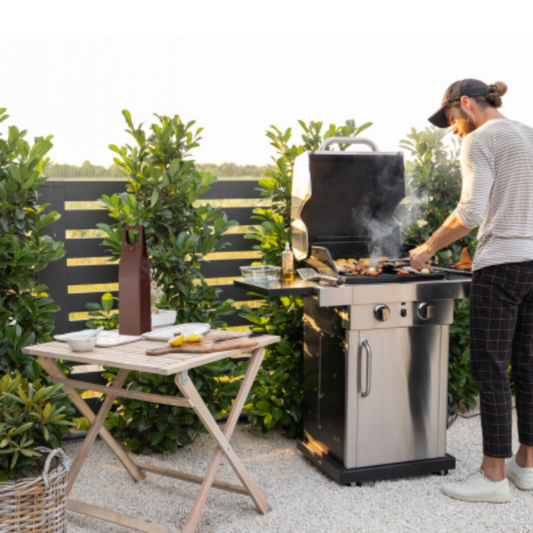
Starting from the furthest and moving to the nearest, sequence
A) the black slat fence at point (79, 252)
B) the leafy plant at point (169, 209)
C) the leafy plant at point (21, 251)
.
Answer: the black slat fence at point (79, 252)
the leafy plant at point (169, 209)
the leafy plant at point (21, 251)

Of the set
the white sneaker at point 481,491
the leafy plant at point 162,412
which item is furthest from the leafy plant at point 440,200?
the leafy plant at point 162,412

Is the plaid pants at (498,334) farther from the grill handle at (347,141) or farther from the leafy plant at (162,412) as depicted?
the leafy plant at (162,412)

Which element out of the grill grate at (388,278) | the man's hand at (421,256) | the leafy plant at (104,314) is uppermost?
the man's hand at (421,256)

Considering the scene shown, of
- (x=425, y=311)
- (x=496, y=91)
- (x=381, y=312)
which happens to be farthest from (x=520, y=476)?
(x=496, y=91)

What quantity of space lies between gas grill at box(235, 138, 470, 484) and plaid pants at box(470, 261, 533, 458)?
23 centimetres

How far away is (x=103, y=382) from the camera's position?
324cm

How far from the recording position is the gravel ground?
7.28ft

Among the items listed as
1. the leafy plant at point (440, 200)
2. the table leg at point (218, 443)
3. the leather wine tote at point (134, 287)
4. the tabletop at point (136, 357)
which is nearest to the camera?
the tabletop at point (136, 357)

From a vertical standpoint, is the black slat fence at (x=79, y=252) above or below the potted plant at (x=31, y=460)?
above

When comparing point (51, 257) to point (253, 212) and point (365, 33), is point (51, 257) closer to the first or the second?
point (253, 212)

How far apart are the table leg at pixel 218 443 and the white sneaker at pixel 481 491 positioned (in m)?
0.86

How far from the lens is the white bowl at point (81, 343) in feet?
6.35

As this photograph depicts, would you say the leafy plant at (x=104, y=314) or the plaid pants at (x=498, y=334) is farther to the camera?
the leafy plant at (x=104, y=314)

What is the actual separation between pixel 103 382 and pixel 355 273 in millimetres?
1696
